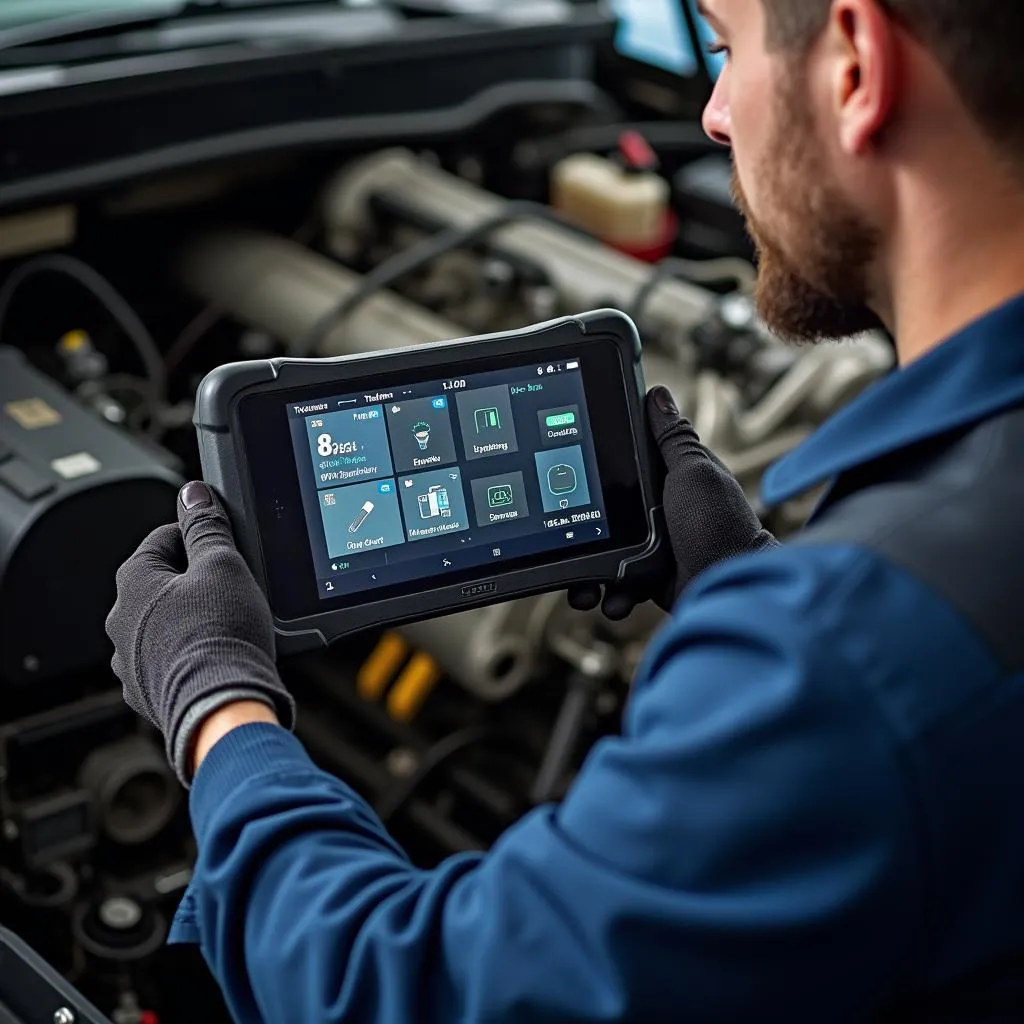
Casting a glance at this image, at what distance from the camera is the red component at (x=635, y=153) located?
2.63 meters

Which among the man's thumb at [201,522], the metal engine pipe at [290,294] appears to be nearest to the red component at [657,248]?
the metal engine pipe at [290,294]

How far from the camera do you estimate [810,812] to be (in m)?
0.73

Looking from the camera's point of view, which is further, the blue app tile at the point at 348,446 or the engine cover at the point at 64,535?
the engine cover at the point at 64,535

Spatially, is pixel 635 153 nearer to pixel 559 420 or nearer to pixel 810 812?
pixel 559 420

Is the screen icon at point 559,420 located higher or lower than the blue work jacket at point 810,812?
lower


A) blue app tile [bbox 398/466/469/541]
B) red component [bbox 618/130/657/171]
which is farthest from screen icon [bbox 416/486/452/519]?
red component [bbox 618/130/657/171]

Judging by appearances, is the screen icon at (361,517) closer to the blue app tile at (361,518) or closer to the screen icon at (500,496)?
the blue app tile at (361,518)

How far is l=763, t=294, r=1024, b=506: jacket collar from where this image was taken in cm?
83

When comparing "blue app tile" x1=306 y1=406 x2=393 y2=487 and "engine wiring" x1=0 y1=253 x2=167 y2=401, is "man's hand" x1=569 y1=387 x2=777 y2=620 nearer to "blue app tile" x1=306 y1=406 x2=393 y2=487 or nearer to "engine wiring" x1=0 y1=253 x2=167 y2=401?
"blue app tile" x1=306 y1=406 x2=393 y2=487

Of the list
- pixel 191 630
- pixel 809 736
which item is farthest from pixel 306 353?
pixel 809 736

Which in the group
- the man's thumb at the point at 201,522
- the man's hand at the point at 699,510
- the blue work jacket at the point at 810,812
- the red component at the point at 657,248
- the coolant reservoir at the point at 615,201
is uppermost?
the blue work jacket at the point at 810,812

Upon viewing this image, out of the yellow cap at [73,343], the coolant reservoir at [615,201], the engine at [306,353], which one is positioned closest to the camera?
the engine at [306,353]

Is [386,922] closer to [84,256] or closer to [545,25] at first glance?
[84,256]

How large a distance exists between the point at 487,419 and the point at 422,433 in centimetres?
6
